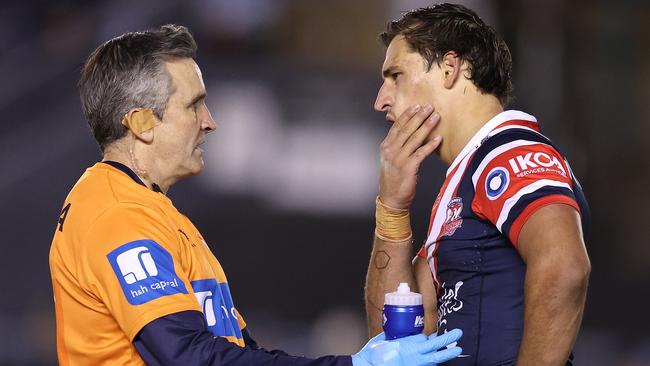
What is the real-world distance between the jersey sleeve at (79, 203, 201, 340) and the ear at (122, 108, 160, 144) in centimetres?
24

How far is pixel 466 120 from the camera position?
2.58 metres

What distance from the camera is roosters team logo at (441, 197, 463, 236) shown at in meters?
2.39

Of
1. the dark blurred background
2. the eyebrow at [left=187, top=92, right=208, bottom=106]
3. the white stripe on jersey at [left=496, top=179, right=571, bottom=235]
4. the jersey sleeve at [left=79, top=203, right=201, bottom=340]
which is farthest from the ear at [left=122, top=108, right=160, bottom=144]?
the dark blurred background

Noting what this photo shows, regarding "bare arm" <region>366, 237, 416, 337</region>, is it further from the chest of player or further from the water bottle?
the water bottle

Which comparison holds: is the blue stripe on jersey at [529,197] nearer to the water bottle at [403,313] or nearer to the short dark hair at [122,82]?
the water bottle at [403,313]

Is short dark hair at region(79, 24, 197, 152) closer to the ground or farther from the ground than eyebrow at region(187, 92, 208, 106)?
farther from the ground

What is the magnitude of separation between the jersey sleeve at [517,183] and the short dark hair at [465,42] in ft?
1.04

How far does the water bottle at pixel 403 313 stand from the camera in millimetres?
2184

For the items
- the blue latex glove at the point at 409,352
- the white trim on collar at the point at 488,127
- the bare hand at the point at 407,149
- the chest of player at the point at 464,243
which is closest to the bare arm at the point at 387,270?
the bare hand at the point at 407,149

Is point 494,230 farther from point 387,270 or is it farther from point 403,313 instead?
point 387,270

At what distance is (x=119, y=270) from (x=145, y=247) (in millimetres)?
76

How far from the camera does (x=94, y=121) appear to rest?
2.43m
